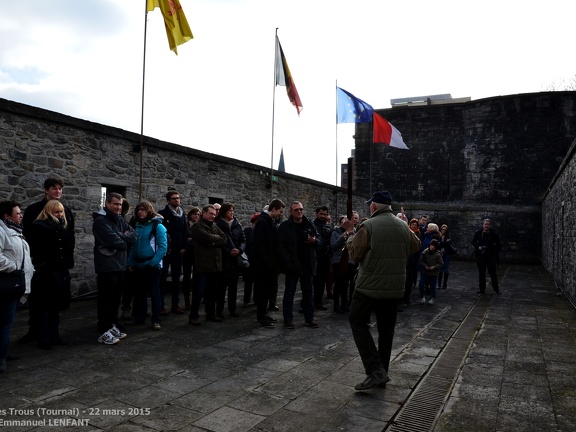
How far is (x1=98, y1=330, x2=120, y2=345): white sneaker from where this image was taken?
5.18 metres

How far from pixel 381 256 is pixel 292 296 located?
2631mm

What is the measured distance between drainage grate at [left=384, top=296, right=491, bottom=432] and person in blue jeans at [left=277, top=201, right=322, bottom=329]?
197cm

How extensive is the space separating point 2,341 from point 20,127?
439 centimetres

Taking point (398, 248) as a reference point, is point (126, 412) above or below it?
below

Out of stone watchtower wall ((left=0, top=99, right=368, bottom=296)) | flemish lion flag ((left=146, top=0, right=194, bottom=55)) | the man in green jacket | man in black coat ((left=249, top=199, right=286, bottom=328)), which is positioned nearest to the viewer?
the man in green jacket

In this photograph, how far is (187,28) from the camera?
9.23 metres

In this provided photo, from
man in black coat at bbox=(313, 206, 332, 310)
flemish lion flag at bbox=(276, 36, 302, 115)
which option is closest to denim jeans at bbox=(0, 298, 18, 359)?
man in black coat at bbox=(313, 206, 332, 310)

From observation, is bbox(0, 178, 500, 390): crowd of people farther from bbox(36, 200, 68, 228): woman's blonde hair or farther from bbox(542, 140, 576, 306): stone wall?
bbox(542, 140, 576, 306): stone wall

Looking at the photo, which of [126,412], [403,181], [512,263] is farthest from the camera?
[403,181]

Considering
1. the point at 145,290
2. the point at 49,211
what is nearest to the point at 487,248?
the point at 145,290

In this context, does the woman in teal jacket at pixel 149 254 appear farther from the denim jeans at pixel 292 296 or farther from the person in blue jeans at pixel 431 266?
the person in blue jeans at pixel 431 266

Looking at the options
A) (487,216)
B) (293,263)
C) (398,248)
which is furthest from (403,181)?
(398,248)

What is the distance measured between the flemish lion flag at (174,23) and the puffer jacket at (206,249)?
4.54 metres

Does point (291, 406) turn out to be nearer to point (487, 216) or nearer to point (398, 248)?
point (398, 248)
